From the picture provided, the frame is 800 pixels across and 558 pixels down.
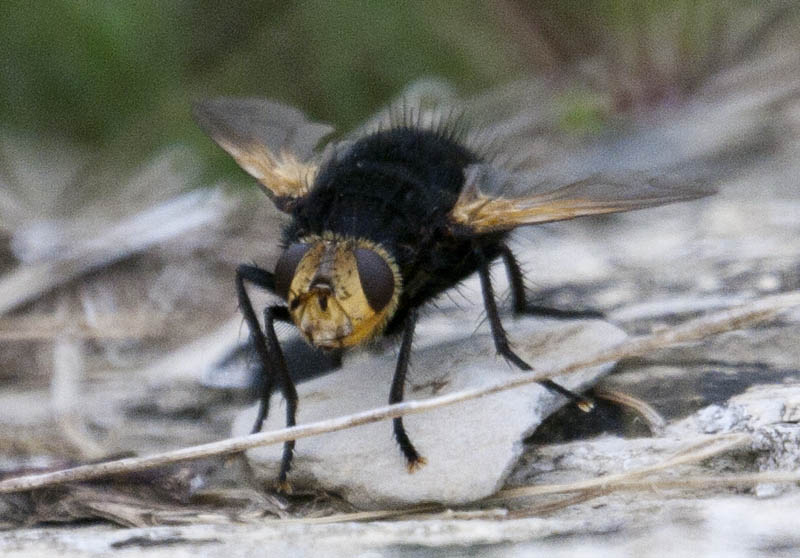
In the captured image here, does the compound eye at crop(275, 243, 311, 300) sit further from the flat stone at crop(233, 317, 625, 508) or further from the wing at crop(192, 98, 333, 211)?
the wing at crop(192, 98, 333, 211)

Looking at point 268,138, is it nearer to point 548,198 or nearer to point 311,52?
point 548,198

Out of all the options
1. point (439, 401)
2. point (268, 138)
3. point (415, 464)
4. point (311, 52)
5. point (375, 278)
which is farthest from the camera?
point (311, 52)

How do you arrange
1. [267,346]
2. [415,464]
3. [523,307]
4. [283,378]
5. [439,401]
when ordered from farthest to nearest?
1. [523,307]
2. [267,346]
3. [283,378]
4. [415,464]
5. [439,401]

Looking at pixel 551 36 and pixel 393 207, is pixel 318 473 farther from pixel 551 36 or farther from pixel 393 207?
pixel 551 36

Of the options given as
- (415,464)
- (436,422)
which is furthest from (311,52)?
(415,464)

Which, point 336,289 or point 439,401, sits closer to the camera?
point 439,401

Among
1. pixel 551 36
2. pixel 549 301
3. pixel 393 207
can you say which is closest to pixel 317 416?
pixel 393 207
